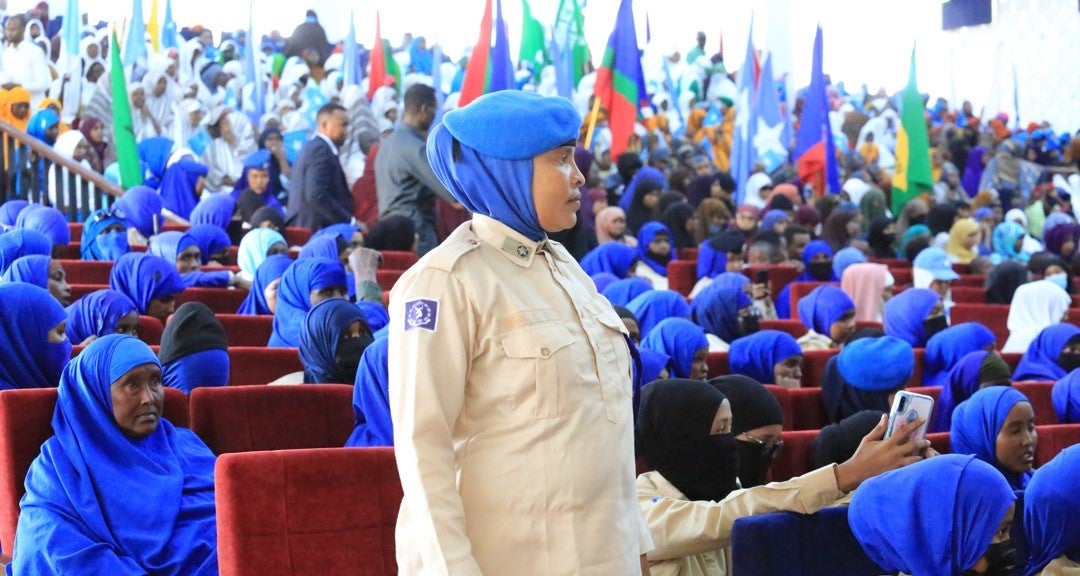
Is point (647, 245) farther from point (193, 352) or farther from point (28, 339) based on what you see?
point (28, 339)

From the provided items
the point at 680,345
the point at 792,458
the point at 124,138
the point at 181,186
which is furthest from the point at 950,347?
the point at 124,138

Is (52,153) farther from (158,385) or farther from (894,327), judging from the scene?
(158,385)

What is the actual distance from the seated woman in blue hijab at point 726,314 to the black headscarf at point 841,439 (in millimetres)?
2407

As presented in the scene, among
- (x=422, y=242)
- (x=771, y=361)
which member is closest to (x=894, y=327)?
(x=771, y=361)

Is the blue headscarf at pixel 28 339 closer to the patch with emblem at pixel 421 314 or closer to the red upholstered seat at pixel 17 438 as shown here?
the red upholstered seat at pixel 17 438

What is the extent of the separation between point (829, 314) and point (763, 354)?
138cm

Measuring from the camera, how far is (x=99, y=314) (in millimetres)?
4535

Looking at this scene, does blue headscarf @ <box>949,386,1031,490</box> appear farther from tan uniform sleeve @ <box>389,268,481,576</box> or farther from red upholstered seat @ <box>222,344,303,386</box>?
tan uniform sleeve @ <box>389,268,481,576</box>

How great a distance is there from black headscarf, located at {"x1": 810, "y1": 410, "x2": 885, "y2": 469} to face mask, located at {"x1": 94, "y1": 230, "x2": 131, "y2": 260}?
398 cm

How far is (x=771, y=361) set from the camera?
504 centimetres

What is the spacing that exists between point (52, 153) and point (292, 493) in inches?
244

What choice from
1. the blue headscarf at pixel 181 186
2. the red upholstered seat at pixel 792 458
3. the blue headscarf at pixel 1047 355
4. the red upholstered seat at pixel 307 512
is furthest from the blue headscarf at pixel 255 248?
the red upholstered seat at pixel 307 512

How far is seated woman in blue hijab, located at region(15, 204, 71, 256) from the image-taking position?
22.1 feet

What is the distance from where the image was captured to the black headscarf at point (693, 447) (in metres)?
2.78
